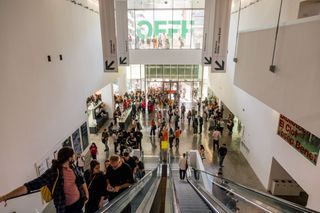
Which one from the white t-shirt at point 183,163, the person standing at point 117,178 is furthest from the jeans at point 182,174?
the person standing at point 117,178

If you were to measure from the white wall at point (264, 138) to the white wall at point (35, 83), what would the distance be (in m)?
6.34

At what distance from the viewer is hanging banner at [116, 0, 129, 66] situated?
872cm

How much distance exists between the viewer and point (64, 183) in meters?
2.88

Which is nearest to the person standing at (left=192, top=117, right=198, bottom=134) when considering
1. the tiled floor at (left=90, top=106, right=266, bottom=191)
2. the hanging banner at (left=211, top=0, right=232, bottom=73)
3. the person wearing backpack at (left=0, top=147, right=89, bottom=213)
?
the tiled floor at (left=90, top=106, right=266, bottom=191)

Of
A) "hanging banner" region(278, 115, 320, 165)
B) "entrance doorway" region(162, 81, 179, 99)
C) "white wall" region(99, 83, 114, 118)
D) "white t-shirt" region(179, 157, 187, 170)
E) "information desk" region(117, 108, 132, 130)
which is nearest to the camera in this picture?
"hanging banner" region(278, 115, 320, 165)

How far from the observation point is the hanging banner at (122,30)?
872 cm

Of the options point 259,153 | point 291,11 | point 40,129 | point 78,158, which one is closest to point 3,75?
point 40,129

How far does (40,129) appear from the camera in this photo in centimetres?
709

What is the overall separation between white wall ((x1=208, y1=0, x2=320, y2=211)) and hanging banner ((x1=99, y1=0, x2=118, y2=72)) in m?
4.46

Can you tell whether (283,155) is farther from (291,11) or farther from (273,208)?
(273,208)

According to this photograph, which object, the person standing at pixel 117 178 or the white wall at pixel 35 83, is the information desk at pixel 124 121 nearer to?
the white wall at pixel 35 83

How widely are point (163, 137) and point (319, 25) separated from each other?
8068mm

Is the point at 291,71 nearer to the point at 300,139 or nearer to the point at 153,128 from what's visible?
the point at 300,139

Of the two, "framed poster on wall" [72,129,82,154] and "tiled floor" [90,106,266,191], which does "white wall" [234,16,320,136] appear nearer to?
"tiled floor" [90,106,266,191]
